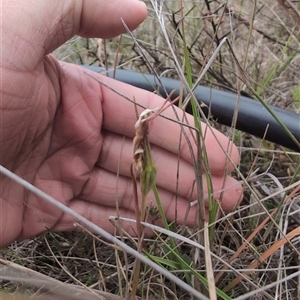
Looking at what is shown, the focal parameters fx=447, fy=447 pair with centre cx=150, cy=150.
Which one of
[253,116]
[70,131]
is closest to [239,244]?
[253,116]

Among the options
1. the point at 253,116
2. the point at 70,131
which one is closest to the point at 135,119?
the point at 70,131

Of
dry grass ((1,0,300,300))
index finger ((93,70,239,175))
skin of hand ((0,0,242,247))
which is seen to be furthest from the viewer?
index finger ((93,70,239,175))

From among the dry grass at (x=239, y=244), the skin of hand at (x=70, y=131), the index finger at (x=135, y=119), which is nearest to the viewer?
the dry grass at (x=239, y=244)

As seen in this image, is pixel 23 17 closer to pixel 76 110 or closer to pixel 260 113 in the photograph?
pixel 76 110

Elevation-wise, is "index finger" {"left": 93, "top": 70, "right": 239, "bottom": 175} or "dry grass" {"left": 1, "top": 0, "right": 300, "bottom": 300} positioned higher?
"index finger" {"left": 93, "top": 70, "right": 239, "bottom": 175}

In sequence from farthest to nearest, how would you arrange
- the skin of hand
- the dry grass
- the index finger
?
the index finger → the skin of hand → the dry grass

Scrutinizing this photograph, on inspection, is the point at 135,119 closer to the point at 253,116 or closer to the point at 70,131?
the point at 70,131

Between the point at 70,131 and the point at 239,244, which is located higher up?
the point at 70,131

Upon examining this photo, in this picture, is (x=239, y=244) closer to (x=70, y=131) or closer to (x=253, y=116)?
(x=253, y=116)

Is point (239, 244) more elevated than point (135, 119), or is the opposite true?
point (135, 119)

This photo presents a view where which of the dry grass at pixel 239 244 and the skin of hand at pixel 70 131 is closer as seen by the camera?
the dry grass at pixel 239 244
